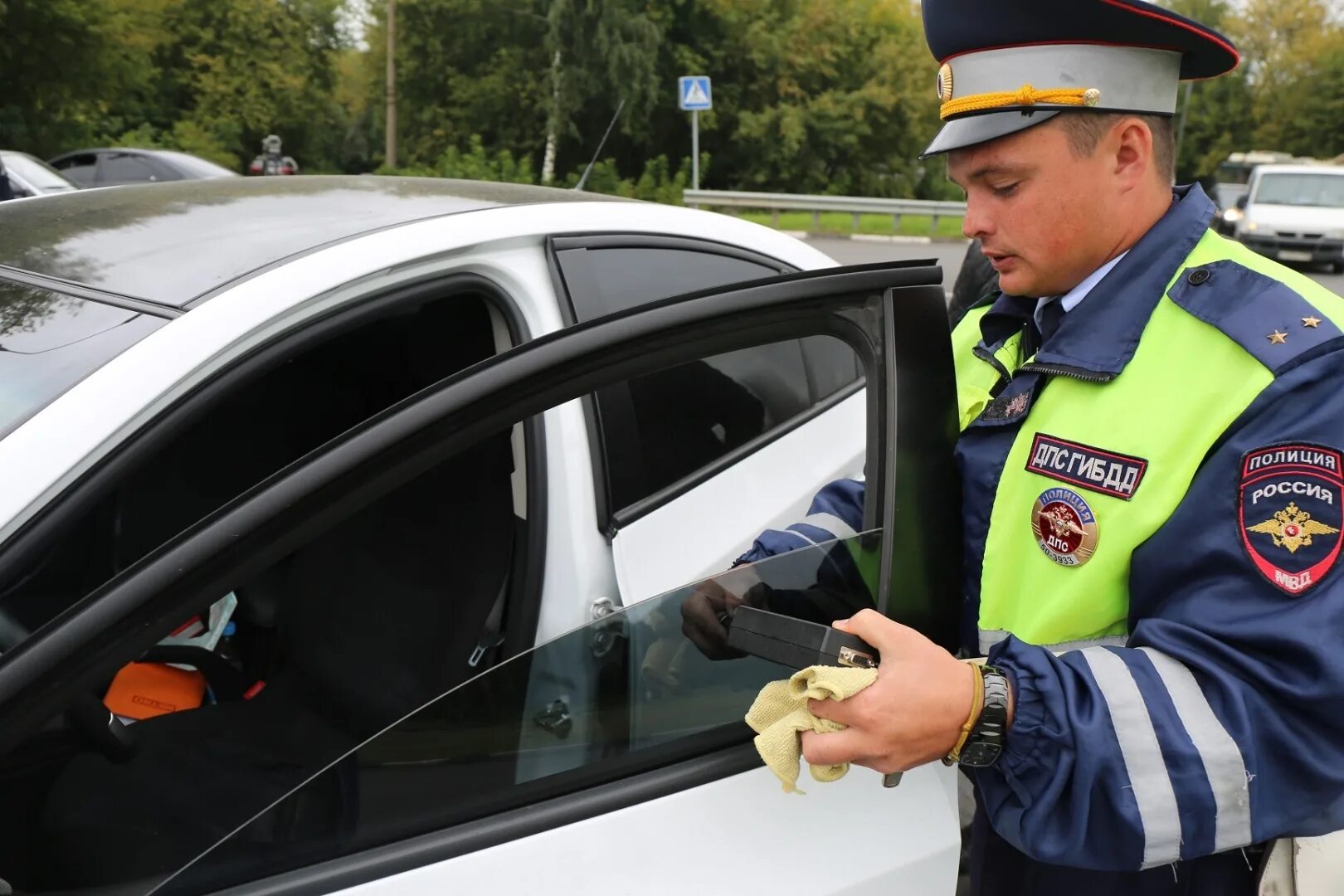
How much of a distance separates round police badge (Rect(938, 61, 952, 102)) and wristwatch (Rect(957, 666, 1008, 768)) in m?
0.71

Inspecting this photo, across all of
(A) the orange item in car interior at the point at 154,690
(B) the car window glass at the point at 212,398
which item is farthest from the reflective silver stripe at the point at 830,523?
(A) the orange item in car interior at the point at 154,690

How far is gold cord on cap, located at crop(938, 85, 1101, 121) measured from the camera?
1112mm

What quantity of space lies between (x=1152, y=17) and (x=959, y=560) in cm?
62

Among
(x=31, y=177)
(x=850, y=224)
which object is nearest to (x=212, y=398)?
(x=31, y=177)

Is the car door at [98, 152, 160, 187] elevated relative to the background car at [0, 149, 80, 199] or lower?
elevated

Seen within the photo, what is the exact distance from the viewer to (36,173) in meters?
9.16

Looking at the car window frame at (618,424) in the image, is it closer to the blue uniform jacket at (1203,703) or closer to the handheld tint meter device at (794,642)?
the handheld tint meter device at (794,642)

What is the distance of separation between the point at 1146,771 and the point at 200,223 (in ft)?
4.81

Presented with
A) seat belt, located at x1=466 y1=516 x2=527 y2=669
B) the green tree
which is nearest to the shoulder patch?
seat belt, located at x1=466 y1=516 x2=527 y2=669

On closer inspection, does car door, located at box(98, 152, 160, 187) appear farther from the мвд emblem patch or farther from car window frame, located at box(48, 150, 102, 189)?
the мвд emblem patch

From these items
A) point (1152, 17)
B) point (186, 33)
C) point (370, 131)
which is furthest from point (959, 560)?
point (370, 131)

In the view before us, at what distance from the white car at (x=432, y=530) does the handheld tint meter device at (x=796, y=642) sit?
38 millimetres

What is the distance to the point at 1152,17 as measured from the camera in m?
1.12

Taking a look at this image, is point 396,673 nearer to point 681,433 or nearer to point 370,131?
point 681,433
